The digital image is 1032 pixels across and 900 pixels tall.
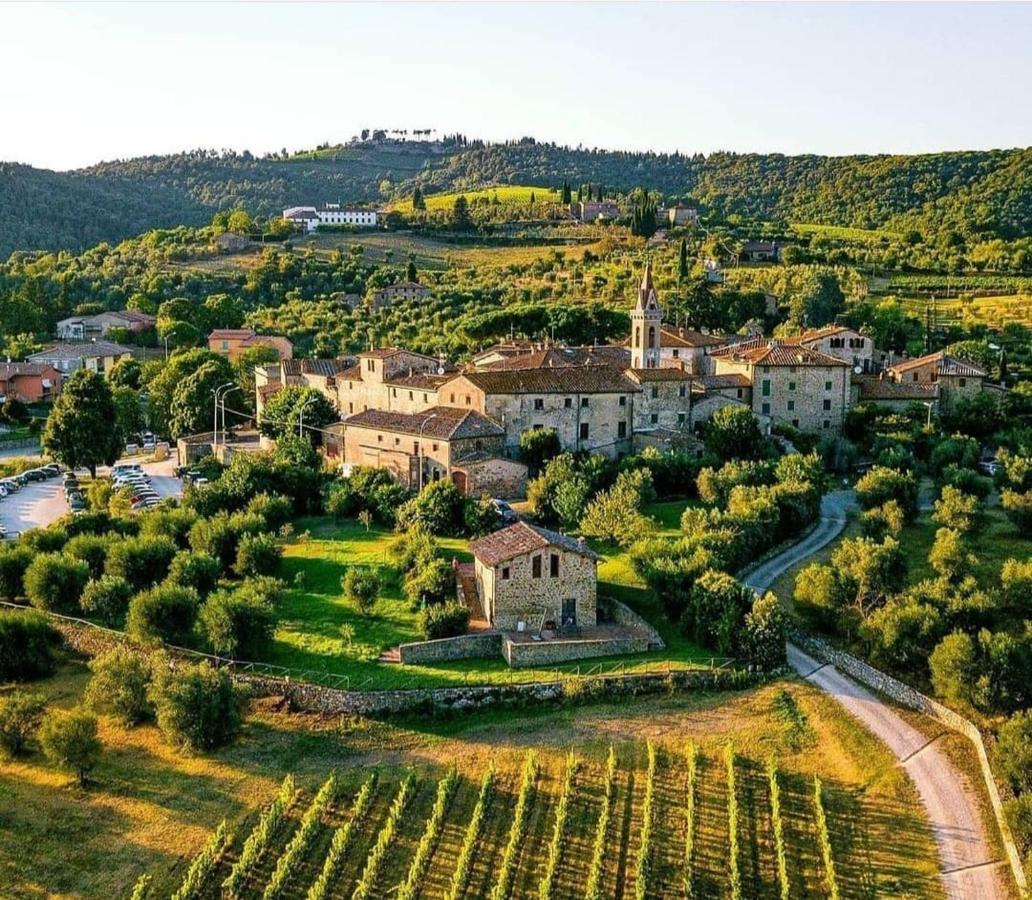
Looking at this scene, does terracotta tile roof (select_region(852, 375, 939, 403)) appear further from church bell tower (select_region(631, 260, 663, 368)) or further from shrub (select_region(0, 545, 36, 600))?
shrub (select_region(0, 545, 36, 600))

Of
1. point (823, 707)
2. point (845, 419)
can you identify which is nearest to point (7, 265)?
point (845, 419)

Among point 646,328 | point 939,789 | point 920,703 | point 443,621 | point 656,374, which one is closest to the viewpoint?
point 939,789

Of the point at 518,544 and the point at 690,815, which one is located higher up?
the point at 518,544

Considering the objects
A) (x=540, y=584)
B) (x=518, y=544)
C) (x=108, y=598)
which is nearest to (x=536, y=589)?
(x=540, y=584)

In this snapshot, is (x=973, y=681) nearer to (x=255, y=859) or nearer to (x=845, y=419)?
(x=255, y=859)

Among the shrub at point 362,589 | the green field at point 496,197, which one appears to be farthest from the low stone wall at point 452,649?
the green field at point 496,197

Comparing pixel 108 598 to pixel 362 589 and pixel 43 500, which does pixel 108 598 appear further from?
pixel 43 500
